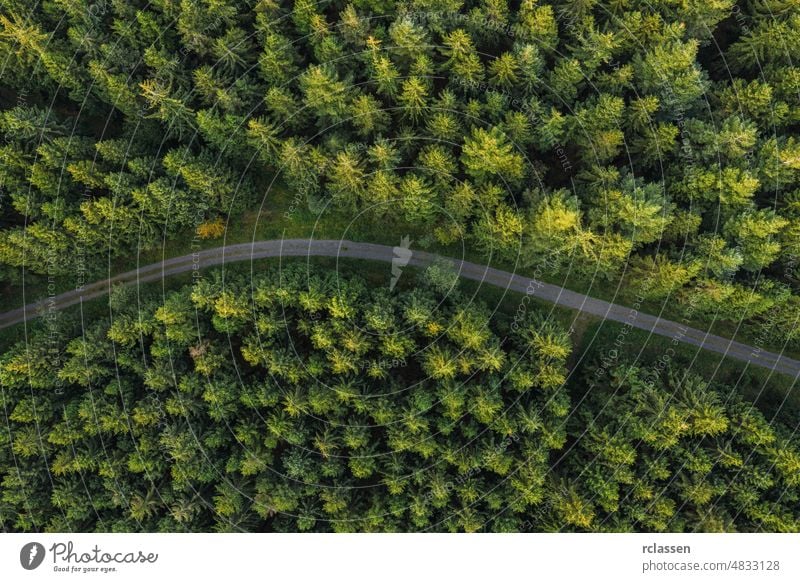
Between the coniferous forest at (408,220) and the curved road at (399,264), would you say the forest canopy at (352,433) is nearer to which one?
the coniferous forest at (408,220)

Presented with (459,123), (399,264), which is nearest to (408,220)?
(399,264)

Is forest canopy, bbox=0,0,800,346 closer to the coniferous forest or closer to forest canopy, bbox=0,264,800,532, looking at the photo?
the coniferous forest

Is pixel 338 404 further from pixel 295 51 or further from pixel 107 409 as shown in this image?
pixel 295 51

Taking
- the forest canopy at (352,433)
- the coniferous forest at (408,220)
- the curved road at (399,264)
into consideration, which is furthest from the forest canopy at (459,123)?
the forest canopy at (352,433)

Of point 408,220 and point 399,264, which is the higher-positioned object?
point 408,220

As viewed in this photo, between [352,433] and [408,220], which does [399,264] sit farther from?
[352,433]
